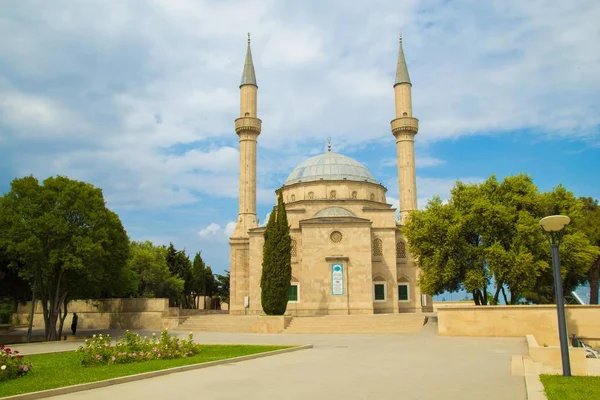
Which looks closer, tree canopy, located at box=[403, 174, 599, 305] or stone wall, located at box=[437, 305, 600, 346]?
stone wall, located at box=[437, 305, 600, 346]

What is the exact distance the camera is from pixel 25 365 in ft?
36.4

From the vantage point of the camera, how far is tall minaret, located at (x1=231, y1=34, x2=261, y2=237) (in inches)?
1567

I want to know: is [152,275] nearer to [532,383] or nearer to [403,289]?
[403,289]

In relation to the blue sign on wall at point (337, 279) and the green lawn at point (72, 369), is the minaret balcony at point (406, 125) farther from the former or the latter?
the green lawn at point (72, 369)

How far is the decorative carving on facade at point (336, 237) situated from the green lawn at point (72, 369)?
20.8 meters

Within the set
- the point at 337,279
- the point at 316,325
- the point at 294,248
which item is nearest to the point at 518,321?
the point at 316,325

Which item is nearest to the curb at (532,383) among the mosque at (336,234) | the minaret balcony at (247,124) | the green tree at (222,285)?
the mosque at (336,234)

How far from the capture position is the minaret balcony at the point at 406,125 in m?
40.3

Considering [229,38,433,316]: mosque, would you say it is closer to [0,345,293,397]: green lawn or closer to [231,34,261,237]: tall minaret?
[231,34,261,237]: tall minaret

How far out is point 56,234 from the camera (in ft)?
75.8

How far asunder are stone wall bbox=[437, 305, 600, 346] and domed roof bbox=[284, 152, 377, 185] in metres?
22.4

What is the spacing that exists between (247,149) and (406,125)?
40.0 feet

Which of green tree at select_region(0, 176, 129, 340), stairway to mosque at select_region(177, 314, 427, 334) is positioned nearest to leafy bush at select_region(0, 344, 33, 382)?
green tree at select_region(0, 176, 129, 340)

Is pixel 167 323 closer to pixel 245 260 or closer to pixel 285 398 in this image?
pixel 245 260
